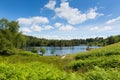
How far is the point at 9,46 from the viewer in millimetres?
62031

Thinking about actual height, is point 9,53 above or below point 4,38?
below

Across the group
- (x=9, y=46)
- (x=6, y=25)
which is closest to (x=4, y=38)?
(x=9, y=46)

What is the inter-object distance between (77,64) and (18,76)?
16126 mm

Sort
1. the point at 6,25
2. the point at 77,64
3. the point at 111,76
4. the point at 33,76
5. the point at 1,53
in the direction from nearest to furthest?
the point at 111,76, the point at 33,76, the point at 77,64, the point at 1,53, the point at 6,25

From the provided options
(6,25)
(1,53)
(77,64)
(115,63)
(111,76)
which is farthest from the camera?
(6,25)

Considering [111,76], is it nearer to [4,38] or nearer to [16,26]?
[4,38]

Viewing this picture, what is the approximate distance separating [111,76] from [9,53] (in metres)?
54.8

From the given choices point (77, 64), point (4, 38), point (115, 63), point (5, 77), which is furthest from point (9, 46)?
point (5, 77)

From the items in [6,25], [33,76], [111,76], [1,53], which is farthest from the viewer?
[6,25]

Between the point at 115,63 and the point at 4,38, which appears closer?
the point at 115,63

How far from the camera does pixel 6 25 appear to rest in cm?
6700

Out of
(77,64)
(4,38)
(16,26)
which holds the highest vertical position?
(16,26)

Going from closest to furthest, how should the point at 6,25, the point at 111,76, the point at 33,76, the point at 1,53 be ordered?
1. the point at 111,76
2. the point at 33,76
3. the point at 1,53
4. the point at 6,25

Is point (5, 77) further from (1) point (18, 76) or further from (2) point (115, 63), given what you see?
(2) point (115, 63)
